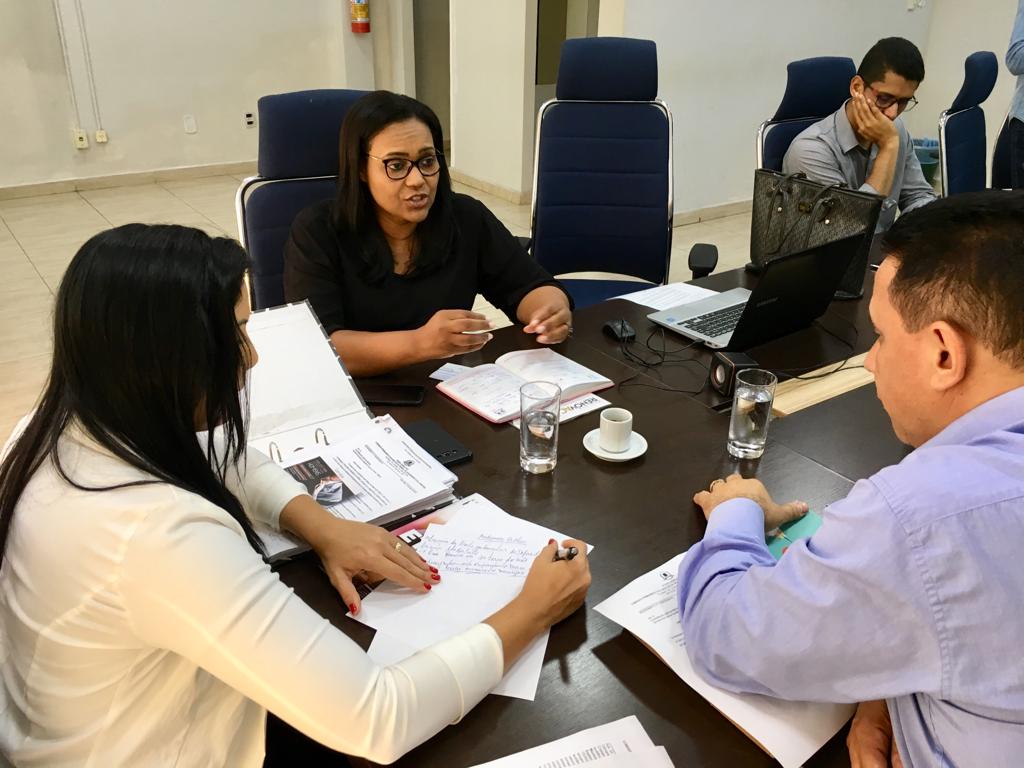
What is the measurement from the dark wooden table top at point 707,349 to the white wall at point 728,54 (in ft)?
8.94

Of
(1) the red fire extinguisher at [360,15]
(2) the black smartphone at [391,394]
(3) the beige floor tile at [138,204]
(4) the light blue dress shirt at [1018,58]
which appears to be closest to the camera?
(2) the black smartphone at [391,394]

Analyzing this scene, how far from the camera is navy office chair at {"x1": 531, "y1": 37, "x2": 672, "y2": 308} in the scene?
265 centimetres

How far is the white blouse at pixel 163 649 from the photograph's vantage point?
784 mm

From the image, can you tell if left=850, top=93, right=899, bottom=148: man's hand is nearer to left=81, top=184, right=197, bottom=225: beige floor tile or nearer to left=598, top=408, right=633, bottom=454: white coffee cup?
left=598, top=408, right=633, bottom=454: white coffee cup

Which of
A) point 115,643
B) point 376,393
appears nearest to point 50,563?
point 115,643

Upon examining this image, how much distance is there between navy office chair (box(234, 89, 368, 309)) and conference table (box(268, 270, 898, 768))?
0.64 metres

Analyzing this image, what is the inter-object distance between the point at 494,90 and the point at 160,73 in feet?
7.66

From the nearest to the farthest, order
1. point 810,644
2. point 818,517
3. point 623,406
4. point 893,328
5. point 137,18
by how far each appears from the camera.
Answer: point 810,644 < point 893,328 < point 818,517 < point 623,406 < point 137,18

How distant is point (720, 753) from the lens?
85cm

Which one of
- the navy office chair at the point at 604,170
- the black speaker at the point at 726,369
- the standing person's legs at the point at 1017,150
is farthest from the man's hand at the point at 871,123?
the black speaker at the point at 726,369

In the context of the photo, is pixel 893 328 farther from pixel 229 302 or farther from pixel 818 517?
pixel 229 302

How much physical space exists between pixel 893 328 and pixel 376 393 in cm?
100

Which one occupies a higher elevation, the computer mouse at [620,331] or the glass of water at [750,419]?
the glass of water at [750,419]

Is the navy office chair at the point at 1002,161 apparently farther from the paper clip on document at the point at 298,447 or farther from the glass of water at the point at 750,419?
the paper clip on document at the point at 298,447
